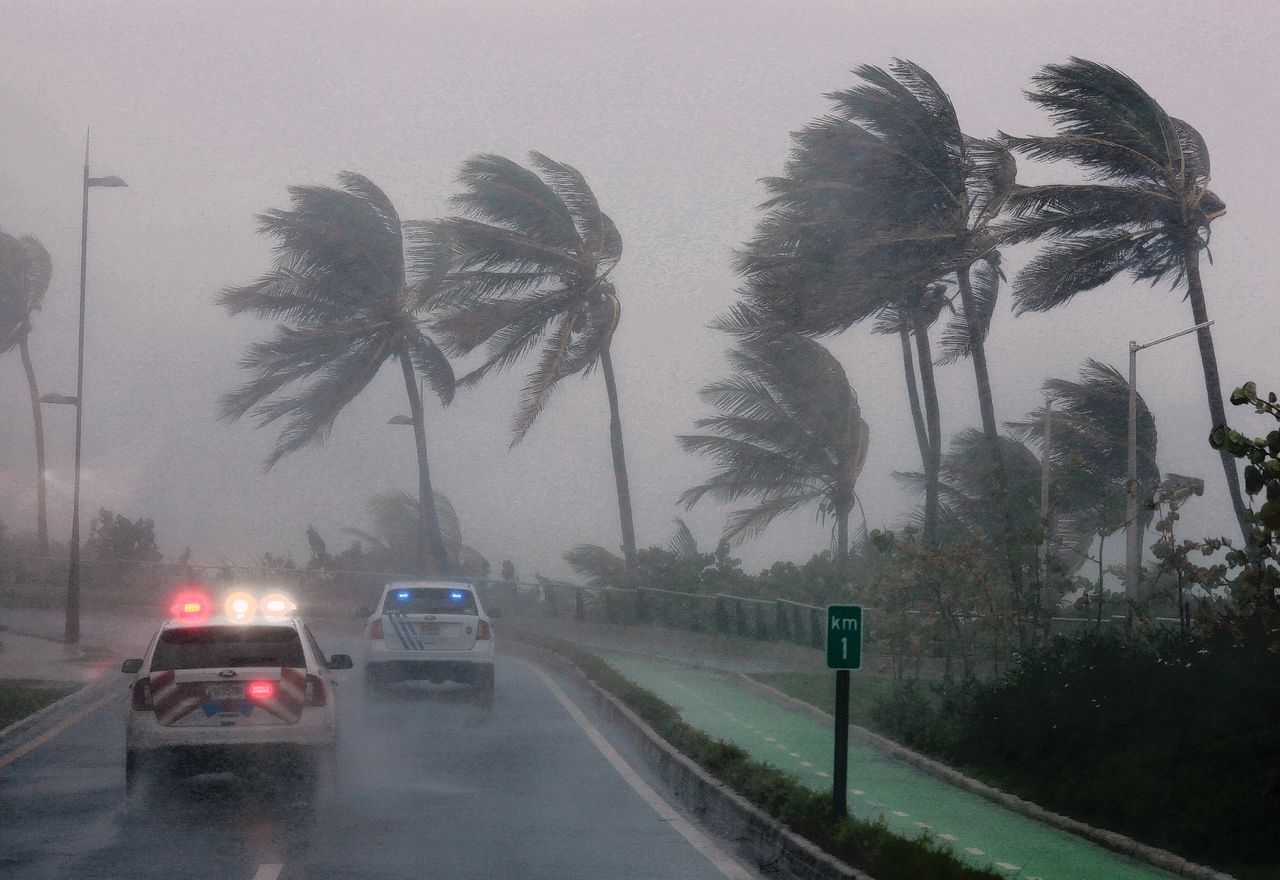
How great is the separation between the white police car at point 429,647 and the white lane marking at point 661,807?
179 cm

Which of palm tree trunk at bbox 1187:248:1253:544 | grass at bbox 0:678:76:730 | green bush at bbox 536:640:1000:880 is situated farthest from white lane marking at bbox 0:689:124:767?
palm tree trunk at bbox 1187:248:1253:544

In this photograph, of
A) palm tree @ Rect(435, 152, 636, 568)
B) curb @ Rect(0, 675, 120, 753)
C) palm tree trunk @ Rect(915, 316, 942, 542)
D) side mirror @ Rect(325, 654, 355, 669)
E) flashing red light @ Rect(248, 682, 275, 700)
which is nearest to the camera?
flashing red light @ Rect(248, 682, 275, 700)

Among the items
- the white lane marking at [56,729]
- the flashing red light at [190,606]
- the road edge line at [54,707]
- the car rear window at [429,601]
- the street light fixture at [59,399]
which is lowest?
the white lane marking at [56,729]

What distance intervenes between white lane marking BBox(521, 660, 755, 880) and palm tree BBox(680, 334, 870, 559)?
2148 centimetres

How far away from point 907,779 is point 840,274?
1737cm

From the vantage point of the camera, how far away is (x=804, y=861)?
9023mm

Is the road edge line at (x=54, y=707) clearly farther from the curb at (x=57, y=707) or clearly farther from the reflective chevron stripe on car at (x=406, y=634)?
the reflective chevron stripe on car at (x=406, y=634)

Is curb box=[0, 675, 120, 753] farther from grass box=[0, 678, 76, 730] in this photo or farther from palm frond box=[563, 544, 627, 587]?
palm frond box=[563, 544, 627, 587]

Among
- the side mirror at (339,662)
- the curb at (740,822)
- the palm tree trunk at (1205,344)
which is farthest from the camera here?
the palm tree trunk at (1205,344)

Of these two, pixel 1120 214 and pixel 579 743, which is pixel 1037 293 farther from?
pixel 579 743

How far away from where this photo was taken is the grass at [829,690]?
18.0m

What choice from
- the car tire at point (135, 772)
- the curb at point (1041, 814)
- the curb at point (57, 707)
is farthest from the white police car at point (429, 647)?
the car tire at point (135, 772)

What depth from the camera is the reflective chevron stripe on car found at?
2030cm

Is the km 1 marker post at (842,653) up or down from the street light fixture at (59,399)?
down
